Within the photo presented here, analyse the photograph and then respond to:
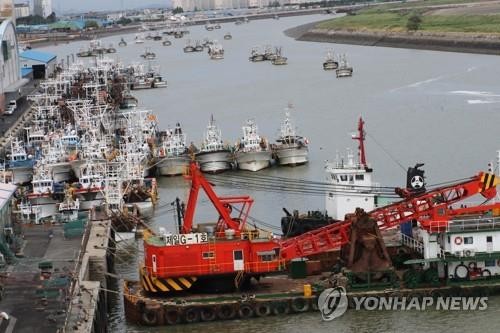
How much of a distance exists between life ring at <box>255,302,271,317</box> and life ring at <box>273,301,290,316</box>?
0.48 feet

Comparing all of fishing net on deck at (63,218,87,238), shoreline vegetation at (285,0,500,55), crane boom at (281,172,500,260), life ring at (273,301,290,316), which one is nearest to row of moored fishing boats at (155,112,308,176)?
fishing net on deck at (63,218,87,238)

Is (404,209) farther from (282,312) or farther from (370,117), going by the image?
(370,117)

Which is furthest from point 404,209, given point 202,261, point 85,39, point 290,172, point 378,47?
point 85,39

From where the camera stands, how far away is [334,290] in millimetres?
24469

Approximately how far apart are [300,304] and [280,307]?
415mm

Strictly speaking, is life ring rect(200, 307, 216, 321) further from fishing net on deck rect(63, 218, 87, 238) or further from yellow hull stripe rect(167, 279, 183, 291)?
fishing net on deck rect(63, 218, 87, 238)

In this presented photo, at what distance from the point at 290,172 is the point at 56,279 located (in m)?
21.4

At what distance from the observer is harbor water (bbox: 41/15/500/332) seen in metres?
24.3

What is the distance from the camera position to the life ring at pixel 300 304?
961 inches

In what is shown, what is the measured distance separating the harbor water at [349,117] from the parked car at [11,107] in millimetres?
7843

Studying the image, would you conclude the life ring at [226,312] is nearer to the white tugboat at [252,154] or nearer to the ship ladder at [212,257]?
the ship ladder at [212,257]

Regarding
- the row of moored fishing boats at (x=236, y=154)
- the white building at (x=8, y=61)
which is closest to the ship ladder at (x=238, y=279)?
the row of moored fishing boats at (x=236, y=154)

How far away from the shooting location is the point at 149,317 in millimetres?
24156

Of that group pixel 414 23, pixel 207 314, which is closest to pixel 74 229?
pixel 207 314
